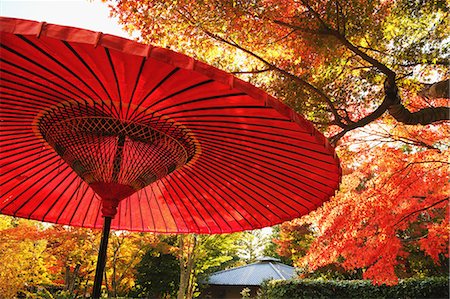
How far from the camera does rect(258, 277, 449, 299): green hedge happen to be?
1038cm

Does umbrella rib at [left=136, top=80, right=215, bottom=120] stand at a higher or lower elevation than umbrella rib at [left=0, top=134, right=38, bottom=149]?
lower

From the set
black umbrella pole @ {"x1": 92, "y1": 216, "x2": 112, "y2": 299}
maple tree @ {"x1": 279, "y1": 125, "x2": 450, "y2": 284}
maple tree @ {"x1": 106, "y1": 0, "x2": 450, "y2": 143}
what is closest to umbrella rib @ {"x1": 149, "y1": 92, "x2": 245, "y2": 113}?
black umbrella pole @ {"x1": 92, "y1": 216, "x2": 112, "y2": 299}

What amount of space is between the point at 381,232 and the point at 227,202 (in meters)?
5.16

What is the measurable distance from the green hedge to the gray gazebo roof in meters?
5.02

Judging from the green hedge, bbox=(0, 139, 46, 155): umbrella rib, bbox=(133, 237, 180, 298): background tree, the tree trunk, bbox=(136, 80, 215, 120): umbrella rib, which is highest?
the tree trunk

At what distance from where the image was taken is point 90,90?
5.63ft

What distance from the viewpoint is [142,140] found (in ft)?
6.77

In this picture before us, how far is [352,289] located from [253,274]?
891cm

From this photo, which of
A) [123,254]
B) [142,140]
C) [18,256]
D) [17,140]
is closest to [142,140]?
[142,140]

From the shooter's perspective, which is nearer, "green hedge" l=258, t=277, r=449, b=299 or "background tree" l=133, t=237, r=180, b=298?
"green hedge" l=258, t=277, r=449, b=299

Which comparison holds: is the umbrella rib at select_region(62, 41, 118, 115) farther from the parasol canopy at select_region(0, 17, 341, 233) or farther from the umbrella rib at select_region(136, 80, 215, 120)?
the umbrella rib at select_region(136, 80, 215, 120)

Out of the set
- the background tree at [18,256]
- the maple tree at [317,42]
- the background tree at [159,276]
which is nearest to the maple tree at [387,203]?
the maple tree at [317,42]

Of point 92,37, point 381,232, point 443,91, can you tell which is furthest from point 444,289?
point 92,37

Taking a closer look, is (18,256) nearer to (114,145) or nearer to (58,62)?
(114,145)
